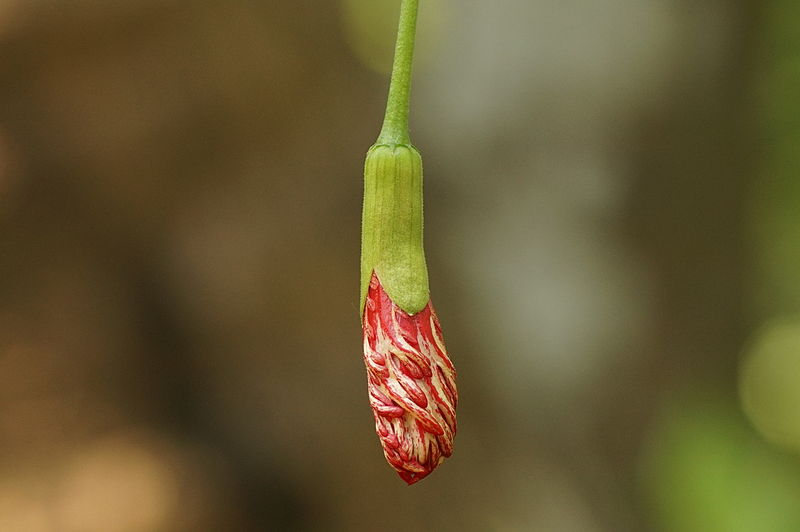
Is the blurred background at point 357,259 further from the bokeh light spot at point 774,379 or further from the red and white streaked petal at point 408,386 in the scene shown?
the red and white streaked petal at point 408,386

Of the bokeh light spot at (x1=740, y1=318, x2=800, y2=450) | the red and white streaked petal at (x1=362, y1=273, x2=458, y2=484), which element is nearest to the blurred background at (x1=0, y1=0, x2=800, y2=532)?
the bokeh light spot at (x1=740, y1=318, x2=800, y2=450)

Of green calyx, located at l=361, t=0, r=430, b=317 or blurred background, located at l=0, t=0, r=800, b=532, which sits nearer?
green calyx, located at l=361, t=0, r=430, b=317

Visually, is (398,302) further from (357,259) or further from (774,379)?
(774,379)

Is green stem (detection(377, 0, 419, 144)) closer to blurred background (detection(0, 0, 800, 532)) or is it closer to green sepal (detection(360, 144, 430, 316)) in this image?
green sepal (detection(360, 144, 430, 316))

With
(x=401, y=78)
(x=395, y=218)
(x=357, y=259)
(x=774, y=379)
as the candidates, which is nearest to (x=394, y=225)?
(x=395, y=218)

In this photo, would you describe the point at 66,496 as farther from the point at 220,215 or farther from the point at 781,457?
the point at 781,457

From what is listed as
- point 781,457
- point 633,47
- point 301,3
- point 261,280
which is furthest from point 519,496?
point 301,3

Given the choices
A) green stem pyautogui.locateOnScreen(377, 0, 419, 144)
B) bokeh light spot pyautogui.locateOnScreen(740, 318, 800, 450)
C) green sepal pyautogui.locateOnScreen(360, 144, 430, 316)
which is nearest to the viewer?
green stem pyautogui.locateOnScreen(377, 0, 419, 144)
